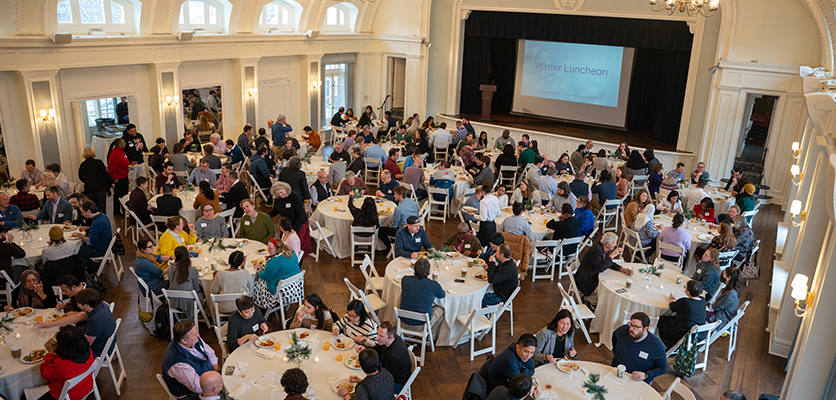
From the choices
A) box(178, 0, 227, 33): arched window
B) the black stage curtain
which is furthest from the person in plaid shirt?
the black stage curtain

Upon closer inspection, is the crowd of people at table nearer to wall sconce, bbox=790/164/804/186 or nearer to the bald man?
the bald man

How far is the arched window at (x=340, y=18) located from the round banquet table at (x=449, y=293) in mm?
11534

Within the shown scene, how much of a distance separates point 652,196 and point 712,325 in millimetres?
5745

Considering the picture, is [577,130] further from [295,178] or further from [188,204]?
[188,204]

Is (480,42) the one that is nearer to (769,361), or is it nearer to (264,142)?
(264,142)

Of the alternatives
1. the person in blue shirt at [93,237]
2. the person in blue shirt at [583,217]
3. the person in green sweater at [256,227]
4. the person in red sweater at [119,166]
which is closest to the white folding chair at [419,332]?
the person in green sweater at [256,227]

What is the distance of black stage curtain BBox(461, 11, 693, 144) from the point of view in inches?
577

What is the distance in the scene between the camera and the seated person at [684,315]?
6.10 m

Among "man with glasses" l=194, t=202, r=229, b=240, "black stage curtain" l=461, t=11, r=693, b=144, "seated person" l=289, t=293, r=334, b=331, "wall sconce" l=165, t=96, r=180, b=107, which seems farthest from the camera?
"black stage curtain" l=461, t=11, r=693, b=144

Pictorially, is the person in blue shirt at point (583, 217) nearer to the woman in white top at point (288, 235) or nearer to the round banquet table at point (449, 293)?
the round banquet table at point (449, 293)

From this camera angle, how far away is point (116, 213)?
10.7m

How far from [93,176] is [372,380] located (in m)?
7.44

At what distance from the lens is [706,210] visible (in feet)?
30.7

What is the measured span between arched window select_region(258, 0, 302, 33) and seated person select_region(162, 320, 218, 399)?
11413 millimetres
